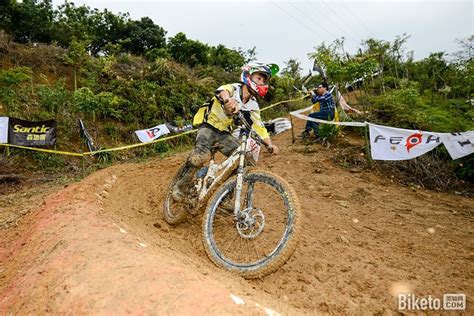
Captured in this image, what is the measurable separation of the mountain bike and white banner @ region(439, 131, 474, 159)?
440 cm

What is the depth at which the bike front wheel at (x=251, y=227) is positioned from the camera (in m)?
3.06

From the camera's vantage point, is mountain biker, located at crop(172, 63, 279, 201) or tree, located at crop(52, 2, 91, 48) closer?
mountain biker, located at crop(172, 63, 279, 201)

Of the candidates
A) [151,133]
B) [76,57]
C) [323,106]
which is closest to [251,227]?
[323,106]

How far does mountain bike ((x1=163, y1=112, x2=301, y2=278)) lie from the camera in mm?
3098

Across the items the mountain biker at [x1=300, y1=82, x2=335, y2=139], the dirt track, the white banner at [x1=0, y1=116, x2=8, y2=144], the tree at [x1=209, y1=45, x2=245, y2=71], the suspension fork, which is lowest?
the dirt track

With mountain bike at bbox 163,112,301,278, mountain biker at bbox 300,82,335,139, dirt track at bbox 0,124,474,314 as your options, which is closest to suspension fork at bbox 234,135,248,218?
mountain bike at bbox 163,112,301,278

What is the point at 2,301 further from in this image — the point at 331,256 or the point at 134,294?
the point at 331,256

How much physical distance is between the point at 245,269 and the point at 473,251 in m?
3.23

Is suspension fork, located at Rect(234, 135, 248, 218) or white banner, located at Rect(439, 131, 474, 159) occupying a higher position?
white banner, located at Rect(439, 131, 474, 159)

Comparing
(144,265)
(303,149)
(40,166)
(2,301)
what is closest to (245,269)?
(144,265)

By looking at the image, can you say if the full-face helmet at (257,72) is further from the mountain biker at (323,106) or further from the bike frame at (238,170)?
the mountain biker at (323,106)

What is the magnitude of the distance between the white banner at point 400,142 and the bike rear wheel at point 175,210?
455 cm

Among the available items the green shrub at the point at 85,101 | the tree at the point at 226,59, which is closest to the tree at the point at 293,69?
the tree at the point at 226,59

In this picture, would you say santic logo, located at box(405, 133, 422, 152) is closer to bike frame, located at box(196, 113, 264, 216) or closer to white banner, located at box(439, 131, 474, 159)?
white banner, located at box(439, 131, 474, 159)
